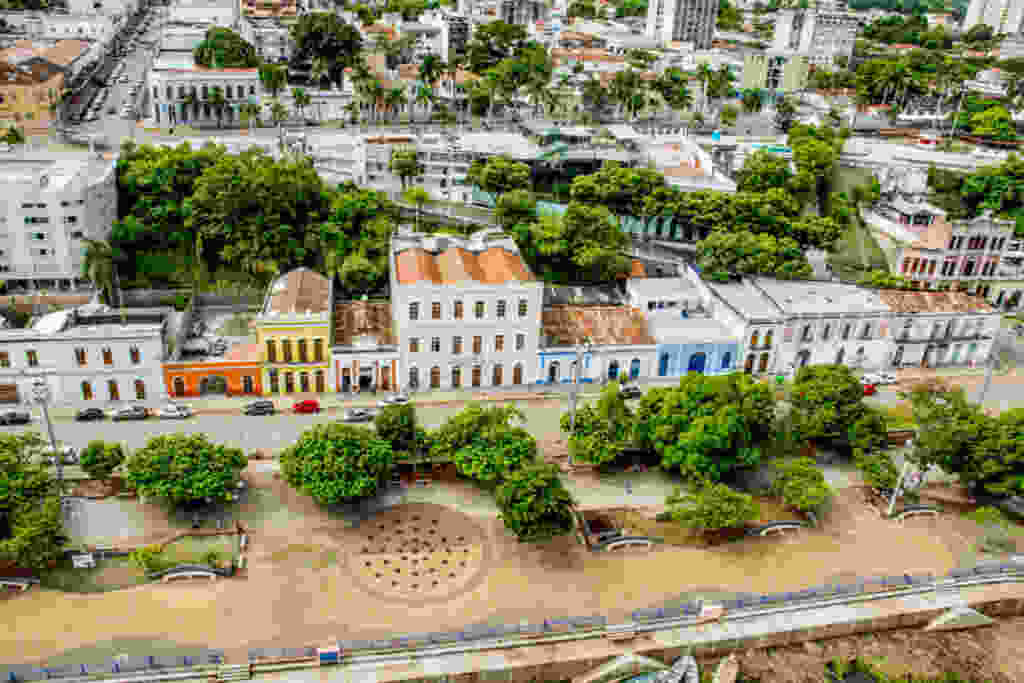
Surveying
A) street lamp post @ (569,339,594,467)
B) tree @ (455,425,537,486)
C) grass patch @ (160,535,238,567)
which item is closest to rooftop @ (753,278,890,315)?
street lamp post @ (569,339,594,467)

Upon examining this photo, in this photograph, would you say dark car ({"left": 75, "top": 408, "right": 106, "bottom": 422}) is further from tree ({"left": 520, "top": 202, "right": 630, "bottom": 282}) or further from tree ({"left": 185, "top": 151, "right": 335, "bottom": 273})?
tree ({"left": 520, "top": 202, "right": 630, "bottom": 282})

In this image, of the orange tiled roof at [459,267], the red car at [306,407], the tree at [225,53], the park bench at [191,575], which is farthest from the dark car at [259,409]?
the tree at [225,53]

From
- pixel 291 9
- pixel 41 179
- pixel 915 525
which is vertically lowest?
pixel 915 525

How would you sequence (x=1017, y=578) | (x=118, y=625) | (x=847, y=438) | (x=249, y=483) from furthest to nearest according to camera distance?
1. (x=847, y=438)
2. (x=249, y=483)
3. (x=1017, y=578)
4. (x=118, y=625)

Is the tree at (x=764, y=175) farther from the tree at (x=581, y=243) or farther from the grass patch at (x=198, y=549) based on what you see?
the grass patch at (x=198, y=549)

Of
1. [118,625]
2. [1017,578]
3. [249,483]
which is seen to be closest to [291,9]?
[249,483]

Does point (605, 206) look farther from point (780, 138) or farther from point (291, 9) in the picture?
point (291, 9)
